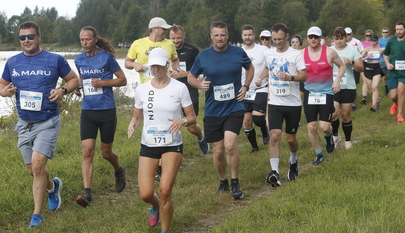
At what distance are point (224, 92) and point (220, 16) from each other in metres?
93.2

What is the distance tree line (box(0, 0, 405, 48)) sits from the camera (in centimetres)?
7794

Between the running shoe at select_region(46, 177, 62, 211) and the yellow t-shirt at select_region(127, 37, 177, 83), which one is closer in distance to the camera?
the running shoe at select_region(46, 177, 62, 211)

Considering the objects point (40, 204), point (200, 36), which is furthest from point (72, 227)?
point (200, 36)

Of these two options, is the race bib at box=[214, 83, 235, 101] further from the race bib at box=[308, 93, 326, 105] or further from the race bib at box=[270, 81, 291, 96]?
the race bib at box=[308, 93, 326, 105]

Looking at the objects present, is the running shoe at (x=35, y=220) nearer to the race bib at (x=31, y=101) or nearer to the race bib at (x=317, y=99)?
the race bib at (x=31, y=101)

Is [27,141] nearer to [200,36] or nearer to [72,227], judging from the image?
[72,227]

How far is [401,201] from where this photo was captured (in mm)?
5461

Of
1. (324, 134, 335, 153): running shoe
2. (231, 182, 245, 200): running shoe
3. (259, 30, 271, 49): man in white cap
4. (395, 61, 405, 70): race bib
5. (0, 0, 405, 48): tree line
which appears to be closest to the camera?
(231, 182, 245, 200): running shoe

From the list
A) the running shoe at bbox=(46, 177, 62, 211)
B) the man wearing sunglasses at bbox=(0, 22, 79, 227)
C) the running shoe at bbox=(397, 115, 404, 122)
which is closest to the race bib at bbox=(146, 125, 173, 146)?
the man wearing sunglasses at bbox=(0, 22, 79, 227)

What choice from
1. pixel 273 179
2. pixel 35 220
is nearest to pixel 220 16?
pixel 273 179

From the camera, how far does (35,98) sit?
604cm

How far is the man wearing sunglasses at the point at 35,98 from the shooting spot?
6.02 metres

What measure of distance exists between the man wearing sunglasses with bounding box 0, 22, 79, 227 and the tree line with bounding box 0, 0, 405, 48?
55.0 metres

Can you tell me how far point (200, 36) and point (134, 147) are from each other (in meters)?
84.1
